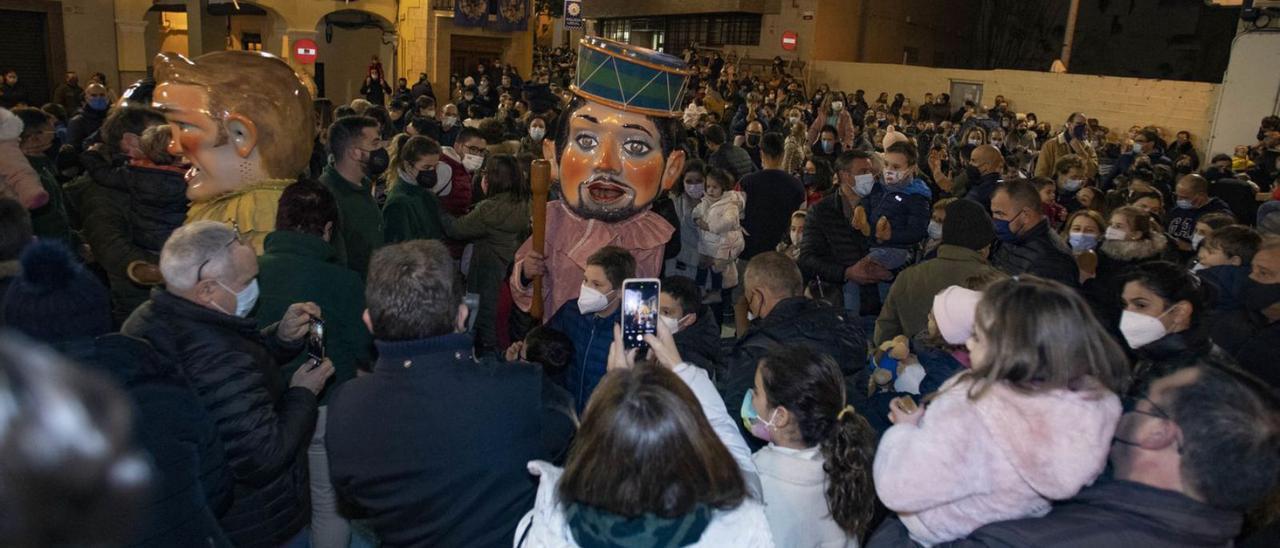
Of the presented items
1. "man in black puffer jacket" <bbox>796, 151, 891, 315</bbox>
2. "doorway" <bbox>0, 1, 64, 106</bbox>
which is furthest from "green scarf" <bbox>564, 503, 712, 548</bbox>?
"doorway" <bbox>0, 1, 64, 106</bbox>

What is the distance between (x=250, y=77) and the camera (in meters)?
4.09

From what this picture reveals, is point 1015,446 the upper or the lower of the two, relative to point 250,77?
lower

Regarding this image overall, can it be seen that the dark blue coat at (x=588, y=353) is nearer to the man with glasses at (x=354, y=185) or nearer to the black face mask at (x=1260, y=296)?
the man with glasses at (x=354, y=185)

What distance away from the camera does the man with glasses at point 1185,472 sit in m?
1.73

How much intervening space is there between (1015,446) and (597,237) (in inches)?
93.1

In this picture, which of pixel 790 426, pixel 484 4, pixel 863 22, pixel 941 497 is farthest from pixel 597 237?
pixel 863 22

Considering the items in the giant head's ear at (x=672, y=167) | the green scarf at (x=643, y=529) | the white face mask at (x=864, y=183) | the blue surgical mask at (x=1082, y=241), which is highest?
the giant head's ear at (x=672, y=167)

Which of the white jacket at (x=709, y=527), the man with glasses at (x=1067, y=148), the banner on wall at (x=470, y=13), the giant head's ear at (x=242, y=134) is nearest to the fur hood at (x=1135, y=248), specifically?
the white jacket at (x=709, y=527)

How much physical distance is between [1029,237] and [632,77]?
233cm

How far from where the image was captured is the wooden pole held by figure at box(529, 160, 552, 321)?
3.62 metres

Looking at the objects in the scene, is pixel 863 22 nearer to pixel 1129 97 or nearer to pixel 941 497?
pixel 1129 97

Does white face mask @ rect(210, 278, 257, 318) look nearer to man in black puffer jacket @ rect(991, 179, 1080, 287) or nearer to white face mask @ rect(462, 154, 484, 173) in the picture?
man in black puffer jacket @ rect(991, 179, 1080, 287)

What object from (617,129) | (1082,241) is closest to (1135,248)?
(1082,241)

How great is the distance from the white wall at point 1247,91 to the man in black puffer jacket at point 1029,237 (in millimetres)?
12874
